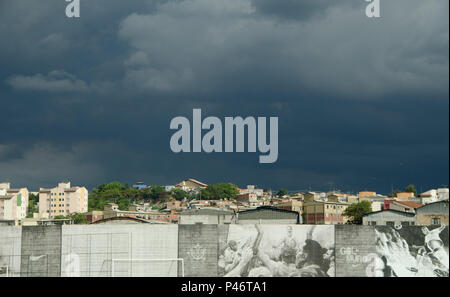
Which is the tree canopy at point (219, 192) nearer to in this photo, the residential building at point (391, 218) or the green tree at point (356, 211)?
the green tree at point (356, 211)

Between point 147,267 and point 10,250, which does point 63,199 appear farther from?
point 147,267

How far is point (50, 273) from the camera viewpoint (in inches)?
1697

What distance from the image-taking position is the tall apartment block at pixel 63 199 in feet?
572

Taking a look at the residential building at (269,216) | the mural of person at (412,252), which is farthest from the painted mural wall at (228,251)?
the residential building at (269,216)

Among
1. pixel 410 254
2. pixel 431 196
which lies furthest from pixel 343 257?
pixel 431 196

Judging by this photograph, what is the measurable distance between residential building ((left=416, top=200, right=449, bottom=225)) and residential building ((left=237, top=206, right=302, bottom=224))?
12.6 m

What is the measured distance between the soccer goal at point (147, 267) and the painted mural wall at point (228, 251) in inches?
3.0

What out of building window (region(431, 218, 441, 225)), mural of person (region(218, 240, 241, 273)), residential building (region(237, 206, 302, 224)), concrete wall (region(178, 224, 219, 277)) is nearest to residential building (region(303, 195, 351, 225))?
residential building (region(237, 206, 302, 224))

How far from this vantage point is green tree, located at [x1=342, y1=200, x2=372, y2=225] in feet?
272

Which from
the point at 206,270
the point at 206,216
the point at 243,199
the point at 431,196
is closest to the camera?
the point at 206,270

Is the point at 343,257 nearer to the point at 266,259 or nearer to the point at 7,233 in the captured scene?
the point at 266,259

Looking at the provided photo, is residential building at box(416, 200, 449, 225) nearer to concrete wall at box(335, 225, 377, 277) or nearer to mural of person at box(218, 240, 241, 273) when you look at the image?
concrete wall at box(335, 225, 377, 277)

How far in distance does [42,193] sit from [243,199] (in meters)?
64.9

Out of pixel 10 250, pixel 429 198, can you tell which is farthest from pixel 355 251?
pixel 429 198
